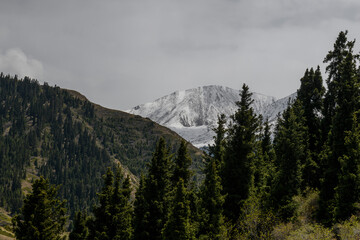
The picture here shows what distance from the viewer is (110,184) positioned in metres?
35.9

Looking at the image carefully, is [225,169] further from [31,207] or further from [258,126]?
[31,207]

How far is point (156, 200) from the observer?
34.2m

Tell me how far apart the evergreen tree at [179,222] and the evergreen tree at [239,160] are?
9460 mm

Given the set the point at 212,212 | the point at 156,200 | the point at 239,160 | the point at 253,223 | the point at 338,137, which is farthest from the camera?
the point at 239,160

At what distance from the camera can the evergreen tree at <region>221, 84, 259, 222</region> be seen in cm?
3800

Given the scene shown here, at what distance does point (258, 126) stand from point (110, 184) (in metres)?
20.3

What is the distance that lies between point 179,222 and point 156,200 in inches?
236

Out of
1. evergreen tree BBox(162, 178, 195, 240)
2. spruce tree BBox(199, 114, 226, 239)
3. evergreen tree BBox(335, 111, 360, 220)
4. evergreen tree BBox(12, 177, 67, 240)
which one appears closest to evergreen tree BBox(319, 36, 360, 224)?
evergreen tree BBox(335, 111, 360, 220)

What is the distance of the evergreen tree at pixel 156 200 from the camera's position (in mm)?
33844

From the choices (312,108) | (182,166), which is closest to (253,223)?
(182,166)

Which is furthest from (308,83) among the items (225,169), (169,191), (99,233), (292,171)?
(99,233)

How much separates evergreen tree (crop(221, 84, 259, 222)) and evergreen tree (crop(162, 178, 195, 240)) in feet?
31.0

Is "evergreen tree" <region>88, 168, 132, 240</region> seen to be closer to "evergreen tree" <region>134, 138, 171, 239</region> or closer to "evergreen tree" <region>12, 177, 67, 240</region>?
"evergreen tree" <region>134, 138, 171, 239</region>

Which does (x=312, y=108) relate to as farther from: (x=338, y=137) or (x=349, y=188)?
(x=349, y=188)
